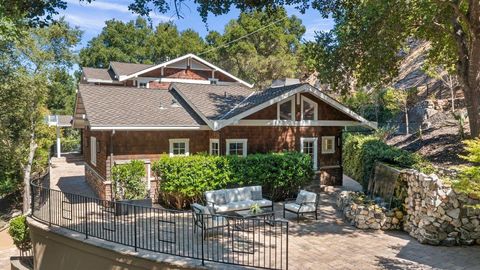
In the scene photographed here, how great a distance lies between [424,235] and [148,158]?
379 inches

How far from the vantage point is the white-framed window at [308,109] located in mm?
15945

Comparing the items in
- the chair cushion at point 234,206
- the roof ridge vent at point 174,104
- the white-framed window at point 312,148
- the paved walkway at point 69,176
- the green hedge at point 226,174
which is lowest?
the paved walkway at point 69,176

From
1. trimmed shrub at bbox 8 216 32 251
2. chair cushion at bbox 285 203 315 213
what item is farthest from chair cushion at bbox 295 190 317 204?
trimmed shrub at bbox 8 216 32 251

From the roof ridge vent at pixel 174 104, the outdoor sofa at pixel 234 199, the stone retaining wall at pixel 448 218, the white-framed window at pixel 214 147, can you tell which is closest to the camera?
the stone retaining wall at pixel 448 218

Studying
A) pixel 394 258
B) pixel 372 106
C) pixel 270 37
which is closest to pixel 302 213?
pixel 394 258

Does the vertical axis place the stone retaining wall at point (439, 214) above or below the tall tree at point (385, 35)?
below

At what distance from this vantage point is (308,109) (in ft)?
52.9

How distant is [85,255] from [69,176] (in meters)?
11.9

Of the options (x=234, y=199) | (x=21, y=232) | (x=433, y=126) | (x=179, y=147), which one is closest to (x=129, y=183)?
(x=179, y=147)

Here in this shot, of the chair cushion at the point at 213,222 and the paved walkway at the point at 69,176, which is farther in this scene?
the paved walkway at the point at 69,176

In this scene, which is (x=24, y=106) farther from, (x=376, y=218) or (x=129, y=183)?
(x=376, y=218)

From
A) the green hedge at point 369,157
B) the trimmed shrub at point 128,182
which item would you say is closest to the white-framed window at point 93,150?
the trimmed shrub at point 128,182

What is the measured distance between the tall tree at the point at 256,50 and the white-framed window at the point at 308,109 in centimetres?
2458

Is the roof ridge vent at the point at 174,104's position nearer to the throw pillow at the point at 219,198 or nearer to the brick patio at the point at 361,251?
the throw pillow at the point at 219,198
